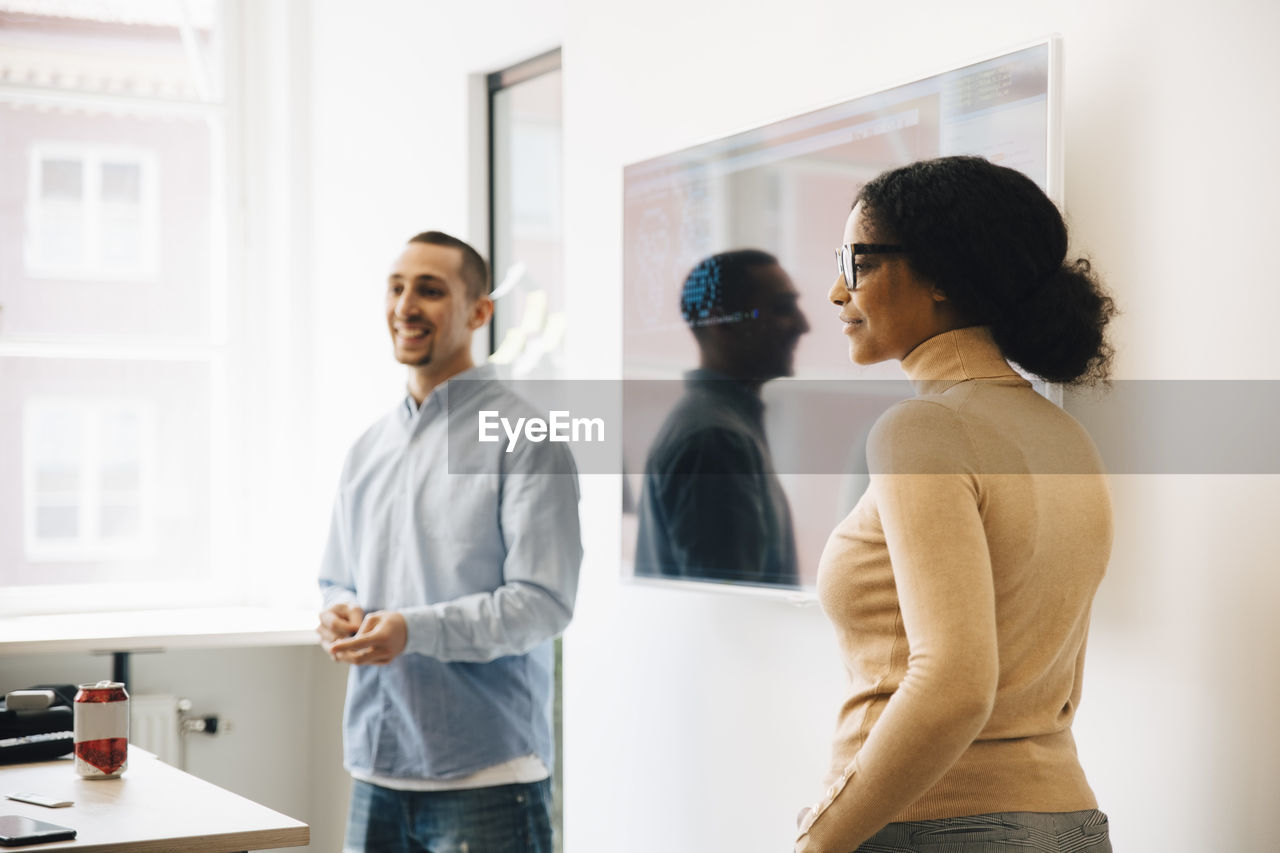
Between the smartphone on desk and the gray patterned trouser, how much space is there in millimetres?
1008

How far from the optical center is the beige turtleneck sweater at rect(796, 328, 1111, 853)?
1.17 metres

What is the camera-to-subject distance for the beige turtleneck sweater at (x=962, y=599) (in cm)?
117

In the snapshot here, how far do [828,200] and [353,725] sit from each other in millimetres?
1279

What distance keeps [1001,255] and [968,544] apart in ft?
1.00

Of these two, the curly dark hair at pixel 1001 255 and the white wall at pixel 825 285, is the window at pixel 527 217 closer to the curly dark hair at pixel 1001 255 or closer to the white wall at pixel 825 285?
the white wall at pixel 825 285

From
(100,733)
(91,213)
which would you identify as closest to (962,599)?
(100,733)

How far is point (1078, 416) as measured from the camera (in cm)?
168

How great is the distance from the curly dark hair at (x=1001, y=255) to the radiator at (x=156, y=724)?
120 inches

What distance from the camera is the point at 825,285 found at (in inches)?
80.7

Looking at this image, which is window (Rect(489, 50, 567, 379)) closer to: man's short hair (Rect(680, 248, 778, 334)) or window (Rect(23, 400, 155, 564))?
man's short hair (Rect(680, 248, 778, 334))

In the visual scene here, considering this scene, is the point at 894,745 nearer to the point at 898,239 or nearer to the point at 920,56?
the point at 898,239

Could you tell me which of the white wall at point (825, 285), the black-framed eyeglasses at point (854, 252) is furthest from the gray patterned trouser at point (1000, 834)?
the black-framed eyeglasses at point (854, 252)

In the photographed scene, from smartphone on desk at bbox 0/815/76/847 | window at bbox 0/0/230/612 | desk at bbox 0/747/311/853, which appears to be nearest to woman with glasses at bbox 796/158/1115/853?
desk at bbox 0/747/311/853

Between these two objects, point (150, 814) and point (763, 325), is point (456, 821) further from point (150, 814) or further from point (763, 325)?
point (763, 325)
